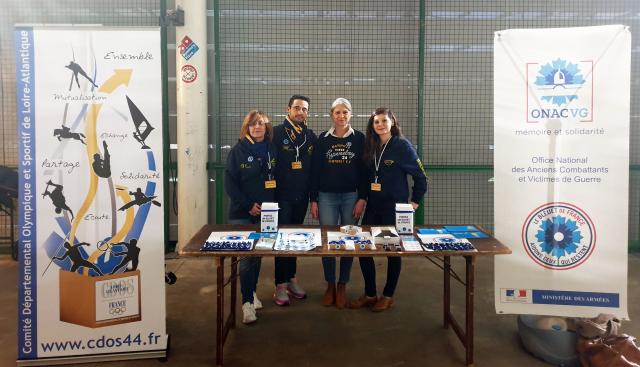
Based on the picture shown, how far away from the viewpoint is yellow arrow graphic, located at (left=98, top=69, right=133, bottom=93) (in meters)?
2.24

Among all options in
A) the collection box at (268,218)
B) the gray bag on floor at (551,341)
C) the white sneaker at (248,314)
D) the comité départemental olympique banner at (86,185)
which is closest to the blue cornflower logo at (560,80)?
the gray bag on floor at (551,341)

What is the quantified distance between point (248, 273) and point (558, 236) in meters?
1.93

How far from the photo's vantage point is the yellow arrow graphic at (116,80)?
224 cm

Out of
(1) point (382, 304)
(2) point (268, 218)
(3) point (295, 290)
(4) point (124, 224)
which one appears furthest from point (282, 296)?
(4) point (124, 224)

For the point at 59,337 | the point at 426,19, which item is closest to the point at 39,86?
the point at 59,337

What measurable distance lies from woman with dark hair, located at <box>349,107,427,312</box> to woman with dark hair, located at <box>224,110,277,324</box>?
70 cm

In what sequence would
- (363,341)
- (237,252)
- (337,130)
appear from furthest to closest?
(337,130)
(363,341)
(237,252)

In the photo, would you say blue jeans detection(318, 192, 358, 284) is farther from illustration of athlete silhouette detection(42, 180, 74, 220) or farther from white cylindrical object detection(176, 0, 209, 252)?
white cylindrical object detection(176, 0, 209, 252)

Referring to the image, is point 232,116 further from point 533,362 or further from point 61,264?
point 533,362

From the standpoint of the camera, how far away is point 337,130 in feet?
9.89

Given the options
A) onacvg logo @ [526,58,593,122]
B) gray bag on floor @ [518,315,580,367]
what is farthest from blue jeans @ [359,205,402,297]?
onacvg logo @ [526,58,593,122]

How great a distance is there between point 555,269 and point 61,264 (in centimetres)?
278

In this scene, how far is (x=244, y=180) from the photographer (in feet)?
9.43

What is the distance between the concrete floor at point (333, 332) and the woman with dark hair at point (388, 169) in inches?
18.9
